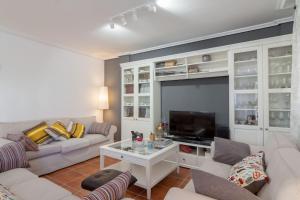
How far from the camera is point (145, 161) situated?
2164 mm

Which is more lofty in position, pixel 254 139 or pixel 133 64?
pixel 133 64

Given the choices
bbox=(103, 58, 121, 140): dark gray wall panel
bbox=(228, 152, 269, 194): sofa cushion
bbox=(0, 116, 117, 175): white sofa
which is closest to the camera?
bbox=(228, 152, 269, 194): sofa cushion

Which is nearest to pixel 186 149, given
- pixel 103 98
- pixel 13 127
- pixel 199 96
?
pixel 199 96

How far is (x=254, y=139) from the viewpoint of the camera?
2711 mm

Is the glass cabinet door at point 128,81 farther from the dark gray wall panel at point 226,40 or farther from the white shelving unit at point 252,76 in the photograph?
the white shelving unit at point 252,76

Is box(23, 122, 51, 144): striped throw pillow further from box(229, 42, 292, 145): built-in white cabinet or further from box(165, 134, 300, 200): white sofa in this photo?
box(229, 42, 292, 145): built-in white cabinet

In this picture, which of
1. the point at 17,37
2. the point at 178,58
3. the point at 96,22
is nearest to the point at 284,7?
the point at 178,58

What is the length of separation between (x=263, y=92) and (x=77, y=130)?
3.48 metres

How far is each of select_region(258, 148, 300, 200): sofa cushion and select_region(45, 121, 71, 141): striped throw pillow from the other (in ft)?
Result: 10.4

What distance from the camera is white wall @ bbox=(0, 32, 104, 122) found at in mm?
3066

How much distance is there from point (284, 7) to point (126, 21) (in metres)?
2.20

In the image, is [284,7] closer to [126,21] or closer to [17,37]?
[126,21]

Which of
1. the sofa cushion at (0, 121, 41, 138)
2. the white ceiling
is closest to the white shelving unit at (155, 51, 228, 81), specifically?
the white ceiling

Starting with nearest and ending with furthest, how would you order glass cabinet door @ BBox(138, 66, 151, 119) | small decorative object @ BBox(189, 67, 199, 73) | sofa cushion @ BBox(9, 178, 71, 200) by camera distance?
1. sofa cushion @ BBox(9, 178, 71, 200)
2. small decorative object @ BBox(189, 67, 199, 73)
3. glass cabinet door @ BBox(138, 66, 151, 119)
